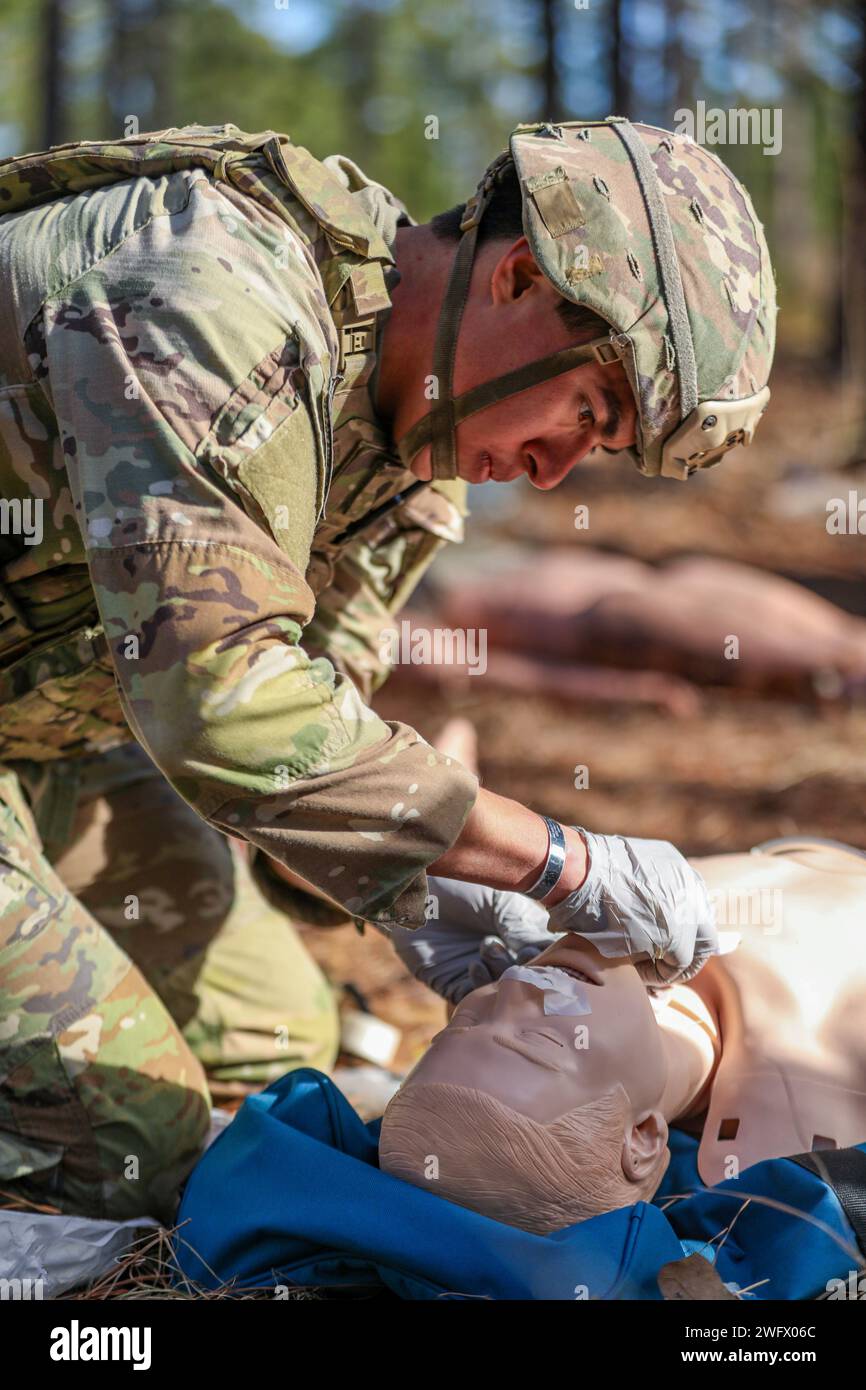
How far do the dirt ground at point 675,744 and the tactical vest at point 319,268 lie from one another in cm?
168

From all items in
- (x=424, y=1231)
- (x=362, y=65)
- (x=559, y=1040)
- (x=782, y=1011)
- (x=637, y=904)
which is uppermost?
(x=362, y=65)

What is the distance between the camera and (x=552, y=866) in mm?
2291

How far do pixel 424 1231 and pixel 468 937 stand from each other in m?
0.77

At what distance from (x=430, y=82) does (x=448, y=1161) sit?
34.8 meters

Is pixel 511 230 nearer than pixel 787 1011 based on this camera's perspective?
Yes

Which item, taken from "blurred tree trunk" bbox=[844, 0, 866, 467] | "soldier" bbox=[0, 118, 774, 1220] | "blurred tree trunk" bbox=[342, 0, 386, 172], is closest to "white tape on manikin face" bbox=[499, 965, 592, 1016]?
"soldier" bbox=[0, 118, 774, 1220]

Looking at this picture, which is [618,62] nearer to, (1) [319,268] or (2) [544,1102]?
(1) [319,268]

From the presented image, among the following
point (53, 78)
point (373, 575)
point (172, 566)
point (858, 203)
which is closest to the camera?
point (172, 566)

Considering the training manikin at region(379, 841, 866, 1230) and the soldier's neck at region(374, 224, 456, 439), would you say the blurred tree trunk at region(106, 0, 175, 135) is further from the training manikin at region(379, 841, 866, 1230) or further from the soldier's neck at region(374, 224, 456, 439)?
the training manikin at region(379, 841, 866, 1230)

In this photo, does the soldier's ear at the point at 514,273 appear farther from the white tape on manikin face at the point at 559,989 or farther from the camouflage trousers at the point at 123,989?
the camouflage trousers at the point at 123,989

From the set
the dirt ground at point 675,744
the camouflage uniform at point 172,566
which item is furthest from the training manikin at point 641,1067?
the dirt ground at point 675,744

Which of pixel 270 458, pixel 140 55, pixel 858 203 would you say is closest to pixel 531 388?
pixel 270 458

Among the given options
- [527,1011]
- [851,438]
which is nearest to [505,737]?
[527,1011]

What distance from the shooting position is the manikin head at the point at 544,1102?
Answer: 2.34 m
